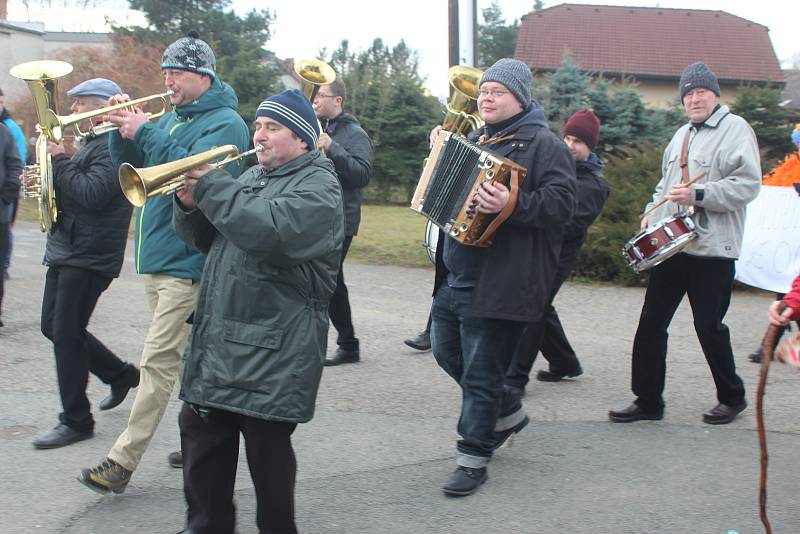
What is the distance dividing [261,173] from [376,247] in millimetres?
9676

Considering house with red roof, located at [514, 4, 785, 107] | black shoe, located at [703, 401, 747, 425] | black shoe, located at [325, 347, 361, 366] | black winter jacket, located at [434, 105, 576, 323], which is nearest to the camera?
black winter jacket, located at [434, 105, 576, 323]

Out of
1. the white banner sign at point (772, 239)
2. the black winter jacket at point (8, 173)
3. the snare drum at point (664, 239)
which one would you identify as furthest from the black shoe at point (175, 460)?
the white banner sign at point (772, 239)

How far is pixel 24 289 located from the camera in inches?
370

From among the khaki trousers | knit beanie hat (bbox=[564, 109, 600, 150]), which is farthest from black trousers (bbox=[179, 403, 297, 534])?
knit beanie hat (bbox=[564, 109, 600, 150])

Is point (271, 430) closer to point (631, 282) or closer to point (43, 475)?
point (43, 475)

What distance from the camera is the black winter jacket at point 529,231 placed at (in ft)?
13.4

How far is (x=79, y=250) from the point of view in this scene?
469 centimetres

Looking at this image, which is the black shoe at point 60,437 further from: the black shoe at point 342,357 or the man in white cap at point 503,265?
the black shoe at point 342,357

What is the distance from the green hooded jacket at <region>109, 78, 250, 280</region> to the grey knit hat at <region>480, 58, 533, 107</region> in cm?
118

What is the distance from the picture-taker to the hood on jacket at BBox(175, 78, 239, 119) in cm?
429

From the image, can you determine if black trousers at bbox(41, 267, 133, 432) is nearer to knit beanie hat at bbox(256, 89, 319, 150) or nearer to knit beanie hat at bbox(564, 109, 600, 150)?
knit beanie hat at bbox(256, 89, 319, 150)

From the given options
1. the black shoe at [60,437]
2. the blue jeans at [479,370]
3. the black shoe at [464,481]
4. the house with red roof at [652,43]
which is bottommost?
the black shoe at [60,437]

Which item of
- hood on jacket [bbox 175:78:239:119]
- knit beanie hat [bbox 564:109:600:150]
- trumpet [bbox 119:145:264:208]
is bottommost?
trumpet [bbox 119:145:264:208]

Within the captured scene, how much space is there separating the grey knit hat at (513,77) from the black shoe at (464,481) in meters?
1.70
